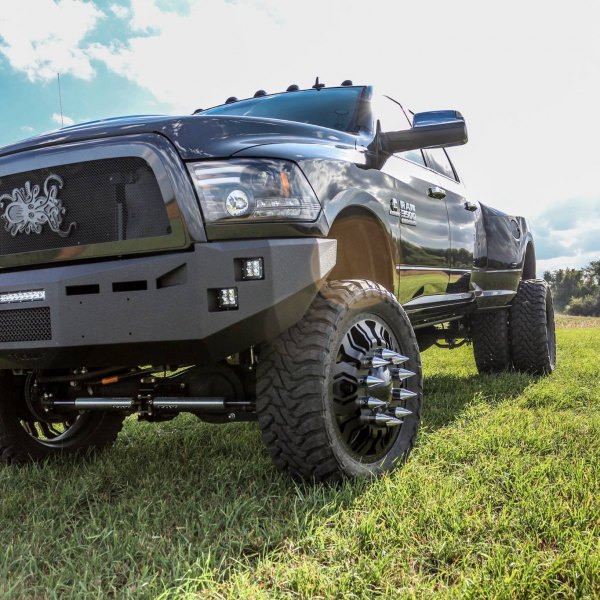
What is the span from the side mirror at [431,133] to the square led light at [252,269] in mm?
1463

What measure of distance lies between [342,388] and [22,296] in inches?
51.6

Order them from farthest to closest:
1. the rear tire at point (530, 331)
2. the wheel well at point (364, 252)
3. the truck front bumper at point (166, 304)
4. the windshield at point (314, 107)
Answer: the rear tire at point (530, 331) → the windshield at point (314, 107) → the wheel well at point (364, 252) → the truck front bumper at point (166, 304)

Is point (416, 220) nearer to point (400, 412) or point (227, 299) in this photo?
point (400, 412)

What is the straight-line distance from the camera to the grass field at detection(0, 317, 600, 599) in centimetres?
194

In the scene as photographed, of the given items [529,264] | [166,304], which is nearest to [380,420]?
[166,304]

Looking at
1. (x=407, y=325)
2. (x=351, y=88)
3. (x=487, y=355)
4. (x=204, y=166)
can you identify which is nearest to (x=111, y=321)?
(x=204, y=166)

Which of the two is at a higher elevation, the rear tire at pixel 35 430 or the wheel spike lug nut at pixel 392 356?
the wheel spike lug nut at pixel 392 356

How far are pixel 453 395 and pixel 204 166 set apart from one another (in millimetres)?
3293

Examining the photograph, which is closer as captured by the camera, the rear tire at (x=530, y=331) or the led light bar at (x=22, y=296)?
the led light bar at (x=22, y=296)

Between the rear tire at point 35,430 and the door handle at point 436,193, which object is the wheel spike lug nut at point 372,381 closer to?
the rear tire at point 35,430

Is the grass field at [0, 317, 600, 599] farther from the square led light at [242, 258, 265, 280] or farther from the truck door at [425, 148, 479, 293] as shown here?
the truck door at [425, 148, 479, 293]

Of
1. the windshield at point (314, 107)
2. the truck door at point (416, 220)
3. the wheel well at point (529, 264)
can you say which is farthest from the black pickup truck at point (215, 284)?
the wheel well at point (529, 264)

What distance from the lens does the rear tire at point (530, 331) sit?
20.5ft

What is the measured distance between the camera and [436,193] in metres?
4.47
